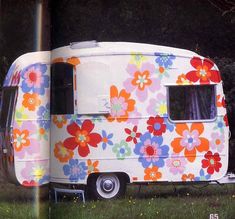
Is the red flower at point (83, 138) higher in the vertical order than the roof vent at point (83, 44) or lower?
lower

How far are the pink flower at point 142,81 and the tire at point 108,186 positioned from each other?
2.01ft

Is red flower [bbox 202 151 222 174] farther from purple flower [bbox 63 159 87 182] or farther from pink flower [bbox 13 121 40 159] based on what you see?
pink flower [bbox 13 121 40 159]

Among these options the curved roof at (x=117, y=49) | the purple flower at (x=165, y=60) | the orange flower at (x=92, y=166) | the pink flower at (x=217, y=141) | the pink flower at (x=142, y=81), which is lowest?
the orange flower at (x=92, y=166)

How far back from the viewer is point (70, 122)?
5.32 m

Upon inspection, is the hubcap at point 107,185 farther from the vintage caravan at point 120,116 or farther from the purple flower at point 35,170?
the purple flower at point 35,170

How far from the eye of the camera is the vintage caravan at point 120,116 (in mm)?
5281

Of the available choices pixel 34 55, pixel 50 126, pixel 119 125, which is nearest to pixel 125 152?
pixel 119 125

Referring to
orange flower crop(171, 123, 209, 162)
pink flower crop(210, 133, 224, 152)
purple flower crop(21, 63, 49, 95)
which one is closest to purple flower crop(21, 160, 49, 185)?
purple flower crop(21, 63, 49, 95)

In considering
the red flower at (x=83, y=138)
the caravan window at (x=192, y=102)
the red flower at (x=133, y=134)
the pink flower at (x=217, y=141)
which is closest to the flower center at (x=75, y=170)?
the red flower at (x=83, y=138)

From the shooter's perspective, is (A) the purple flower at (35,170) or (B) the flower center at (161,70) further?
(A) the purple flower at (35,170)

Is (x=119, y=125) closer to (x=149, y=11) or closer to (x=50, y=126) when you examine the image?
(x=50, y=126)

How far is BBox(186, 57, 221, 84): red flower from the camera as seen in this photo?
5289mm

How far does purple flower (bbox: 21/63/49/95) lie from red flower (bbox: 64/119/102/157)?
0.37m

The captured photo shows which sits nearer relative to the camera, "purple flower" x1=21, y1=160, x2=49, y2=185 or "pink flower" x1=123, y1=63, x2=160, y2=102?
"pink flower" x1=123, y1=63, x2=160, y2=102
